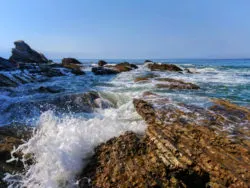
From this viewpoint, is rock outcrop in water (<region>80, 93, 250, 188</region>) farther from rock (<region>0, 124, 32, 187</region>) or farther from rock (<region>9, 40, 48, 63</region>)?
rock (<region>9, 40, 48, 63</region>)

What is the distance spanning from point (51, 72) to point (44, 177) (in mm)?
20593

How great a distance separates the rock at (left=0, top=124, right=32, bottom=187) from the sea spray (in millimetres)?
207

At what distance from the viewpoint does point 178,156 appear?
3.72 metres

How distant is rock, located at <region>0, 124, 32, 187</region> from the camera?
12.9 feet

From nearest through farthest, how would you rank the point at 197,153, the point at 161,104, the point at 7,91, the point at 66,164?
the point at 197,153, the point at 66,164, the point at 161,104, the point at 7,91

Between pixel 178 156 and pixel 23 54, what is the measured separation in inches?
1649

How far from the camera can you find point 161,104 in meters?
6.43

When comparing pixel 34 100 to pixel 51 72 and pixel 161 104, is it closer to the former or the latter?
pixel 161 104

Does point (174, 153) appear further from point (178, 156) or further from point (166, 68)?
point (166, 68)

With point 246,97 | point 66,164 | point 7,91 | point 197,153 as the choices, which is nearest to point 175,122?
point 197,153

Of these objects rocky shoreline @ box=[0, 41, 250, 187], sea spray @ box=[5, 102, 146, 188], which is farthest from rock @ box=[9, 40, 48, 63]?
sea spray @ box=[5, 102, 146, 188]

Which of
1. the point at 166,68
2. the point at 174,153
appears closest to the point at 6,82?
the point at 174,153

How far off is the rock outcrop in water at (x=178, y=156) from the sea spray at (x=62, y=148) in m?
0.29

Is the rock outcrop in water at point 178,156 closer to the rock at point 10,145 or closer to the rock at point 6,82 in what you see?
the rock at point 10,145
